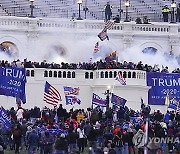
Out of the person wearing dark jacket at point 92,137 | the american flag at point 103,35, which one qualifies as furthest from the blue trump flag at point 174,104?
the person wearing dark jacket at point 92,137

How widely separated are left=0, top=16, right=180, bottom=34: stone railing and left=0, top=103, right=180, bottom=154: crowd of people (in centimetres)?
2169

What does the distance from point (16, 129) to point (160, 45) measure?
105ft

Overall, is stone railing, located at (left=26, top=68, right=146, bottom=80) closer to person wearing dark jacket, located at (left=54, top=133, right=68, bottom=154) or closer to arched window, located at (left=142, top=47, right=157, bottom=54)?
arched window, located at (left=142, top=47, right=157, bottom=54)

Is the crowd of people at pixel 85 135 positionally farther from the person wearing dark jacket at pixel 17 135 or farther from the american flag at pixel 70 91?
the american flag at pixel 70 91

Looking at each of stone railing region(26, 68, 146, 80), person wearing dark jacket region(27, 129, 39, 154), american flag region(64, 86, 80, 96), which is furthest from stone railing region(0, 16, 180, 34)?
person wearing dark jacket region(27, 129, 39, 154)

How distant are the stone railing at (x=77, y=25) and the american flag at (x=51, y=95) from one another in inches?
638

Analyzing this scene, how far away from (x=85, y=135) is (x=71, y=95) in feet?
47.0

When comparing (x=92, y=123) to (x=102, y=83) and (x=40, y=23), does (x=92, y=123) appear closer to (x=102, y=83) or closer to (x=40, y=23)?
(x=102, y=83)

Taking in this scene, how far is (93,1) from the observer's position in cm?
8275

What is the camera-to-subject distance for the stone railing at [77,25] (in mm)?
67438

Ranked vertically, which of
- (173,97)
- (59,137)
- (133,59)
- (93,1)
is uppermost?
(93,1)

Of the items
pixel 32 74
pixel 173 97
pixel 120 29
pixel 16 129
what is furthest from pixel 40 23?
pixel 16 129

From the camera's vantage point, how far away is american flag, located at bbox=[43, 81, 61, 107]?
51291mm

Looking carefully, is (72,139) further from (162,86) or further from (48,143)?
(162,86)
